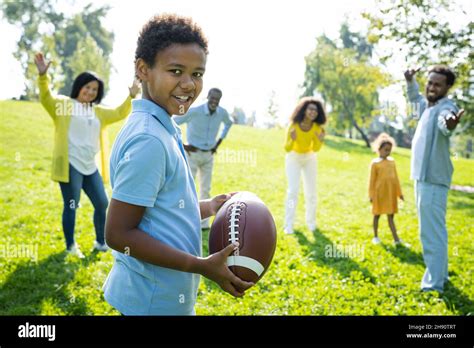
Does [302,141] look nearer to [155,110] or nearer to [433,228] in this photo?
[433,228]

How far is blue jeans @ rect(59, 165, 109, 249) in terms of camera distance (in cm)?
509

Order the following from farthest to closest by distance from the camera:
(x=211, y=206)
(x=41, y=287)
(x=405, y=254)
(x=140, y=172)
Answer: (x=405, y=254)
(x=41, y=287)
(x=211, y=206)
(x=140, y=172)

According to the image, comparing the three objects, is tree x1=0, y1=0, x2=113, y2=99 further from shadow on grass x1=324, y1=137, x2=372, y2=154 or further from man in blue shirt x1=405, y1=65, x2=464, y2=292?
man in blue shirt x1=405, y1=65, x2=464, y2=292

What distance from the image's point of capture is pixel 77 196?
5.12 metres

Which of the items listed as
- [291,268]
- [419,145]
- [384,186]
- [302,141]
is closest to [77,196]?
[291,268]

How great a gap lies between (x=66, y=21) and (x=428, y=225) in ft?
165

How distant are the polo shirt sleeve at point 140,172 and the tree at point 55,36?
114ft

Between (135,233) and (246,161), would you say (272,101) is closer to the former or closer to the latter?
(246,161)

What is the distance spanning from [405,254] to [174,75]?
5.51 metres

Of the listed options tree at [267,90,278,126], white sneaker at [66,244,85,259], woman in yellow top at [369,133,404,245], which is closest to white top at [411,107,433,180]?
woman in yellow top at [369,133,404,245]

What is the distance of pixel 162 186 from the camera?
5.38 feet

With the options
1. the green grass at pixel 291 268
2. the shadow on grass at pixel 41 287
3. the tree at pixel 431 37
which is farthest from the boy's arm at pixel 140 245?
the tree at pixel 431 37
